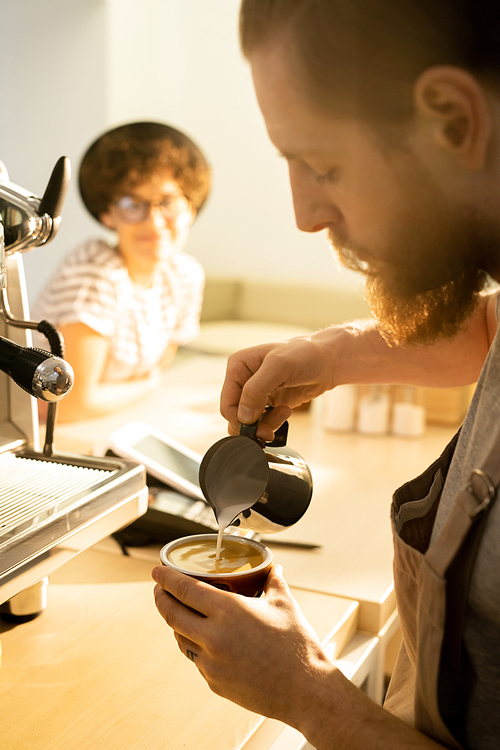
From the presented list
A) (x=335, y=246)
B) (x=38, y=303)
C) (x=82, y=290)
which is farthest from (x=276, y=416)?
(x=38, y=303)

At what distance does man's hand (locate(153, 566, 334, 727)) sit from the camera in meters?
0.58

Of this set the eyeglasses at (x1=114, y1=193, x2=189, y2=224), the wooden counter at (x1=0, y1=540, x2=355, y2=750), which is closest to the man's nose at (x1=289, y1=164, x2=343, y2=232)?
the wooden counter at (x1=0, y1=540, x2=355, y2=750)

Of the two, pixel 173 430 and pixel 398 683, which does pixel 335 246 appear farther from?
pixel 173 430

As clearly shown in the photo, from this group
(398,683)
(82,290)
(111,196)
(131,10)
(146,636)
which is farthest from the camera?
(131,10)

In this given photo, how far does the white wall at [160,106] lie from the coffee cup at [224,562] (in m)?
2.67

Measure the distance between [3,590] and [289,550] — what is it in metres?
0.54

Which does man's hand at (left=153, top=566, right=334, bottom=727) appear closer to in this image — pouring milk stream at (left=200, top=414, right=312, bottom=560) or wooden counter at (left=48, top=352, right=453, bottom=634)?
pouring milk stream at (left=200, top=414, right=312, bottom=560)

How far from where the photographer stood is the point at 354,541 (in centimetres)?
116

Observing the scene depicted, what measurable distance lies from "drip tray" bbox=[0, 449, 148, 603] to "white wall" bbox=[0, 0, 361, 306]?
2.42m

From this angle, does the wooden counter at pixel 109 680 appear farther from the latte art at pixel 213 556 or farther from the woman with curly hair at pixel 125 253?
the woman with curly hair at pixel 125 253

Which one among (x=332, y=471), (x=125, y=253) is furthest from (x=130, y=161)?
(x=332, y=471)

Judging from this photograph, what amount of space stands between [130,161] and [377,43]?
1.60 meters

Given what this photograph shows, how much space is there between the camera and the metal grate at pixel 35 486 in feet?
2.40

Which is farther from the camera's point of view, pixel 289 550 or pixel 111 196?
pixel 111 196
